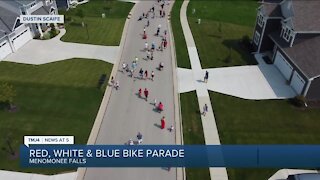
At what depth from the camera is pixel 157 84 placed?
33750 mm

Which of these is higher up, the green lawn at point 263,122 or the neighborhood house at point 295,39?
the neighborhood house at point 295,39

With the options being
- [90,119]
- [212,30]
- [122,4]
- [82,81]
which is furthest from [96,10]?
[90,119]

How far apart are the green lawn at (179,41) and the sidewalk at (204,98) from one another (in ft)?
1.96

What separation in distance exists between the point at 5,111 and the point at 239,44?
31.1m

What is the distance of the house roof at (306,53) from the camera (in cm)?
3139

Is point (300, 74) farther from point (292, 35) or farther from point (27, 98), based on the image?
point (27, 98)

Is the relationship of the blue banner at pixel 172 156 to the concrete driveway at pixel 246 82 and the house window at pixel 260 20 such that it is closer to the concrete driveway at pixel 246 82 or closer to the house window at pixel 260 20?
the concrete driveway at pixel 246 82

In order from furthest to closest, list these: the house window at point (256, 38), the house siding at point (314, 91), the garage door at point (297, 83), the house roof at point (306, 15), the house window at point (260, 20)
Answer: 1. the house window at point (256, 38)
2. the house window at point (260, 20)
3. the house roof at point (306, 15)
4. the garage door at point (297, 83)
5. the house siding at point (314, 91)

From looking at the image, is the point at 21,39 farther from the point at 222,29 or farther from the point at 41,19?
the point at 222,29

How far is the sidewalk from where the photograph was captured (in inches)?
934

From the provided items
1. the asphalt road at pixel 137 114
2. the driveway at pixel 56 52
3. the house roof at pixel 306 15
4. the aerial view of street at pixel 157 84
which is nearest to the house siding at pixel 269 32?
the aerial view of street at pixel 157 84

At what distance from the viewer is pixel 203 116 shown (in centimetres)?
2938

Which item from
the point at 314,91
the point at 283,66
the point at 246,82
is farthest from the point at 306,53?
the point at 246,82

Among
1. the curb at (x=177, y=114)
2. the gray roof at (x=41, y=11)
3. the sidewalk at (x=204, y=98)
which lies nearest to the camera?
the curb at (x=177, y=114)
